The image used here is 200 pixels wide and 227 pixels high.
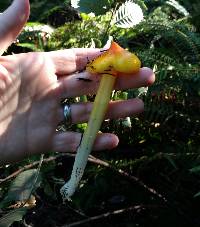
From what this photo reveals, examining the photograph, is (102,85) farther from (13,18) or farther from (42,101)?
(13,18)

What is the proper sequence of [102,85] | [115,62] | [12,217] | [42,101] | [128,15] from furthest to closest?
1. [128,15]
2. [42,101]
3. [102,85]
4. [115,62]
5. [12,217]

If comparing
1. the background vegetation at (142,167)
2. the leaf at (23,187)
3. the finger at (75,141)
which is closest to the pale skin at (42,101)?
the finger at (75,141)

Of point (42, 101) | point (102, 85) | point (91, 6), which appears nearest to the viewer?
point (102, 85)

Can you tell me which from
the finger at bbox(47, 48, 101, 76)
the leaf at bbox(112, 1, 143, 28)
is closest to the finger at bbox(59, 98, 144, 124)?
the finger at bbox(47, 48, 101, 76)

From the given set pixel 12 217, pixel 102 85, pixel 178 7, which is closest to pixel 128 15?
pixel 102 85

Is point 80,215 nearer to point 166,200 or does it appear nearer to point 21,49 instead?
point 166,200

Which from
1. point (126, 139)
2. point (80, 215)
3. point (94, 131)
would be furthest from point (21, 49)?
point (94, 131)

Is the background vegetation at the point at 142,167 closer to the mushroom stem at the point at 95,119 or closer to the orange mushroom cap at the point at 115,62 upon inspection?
the mushroom stem at the point at 95,119
